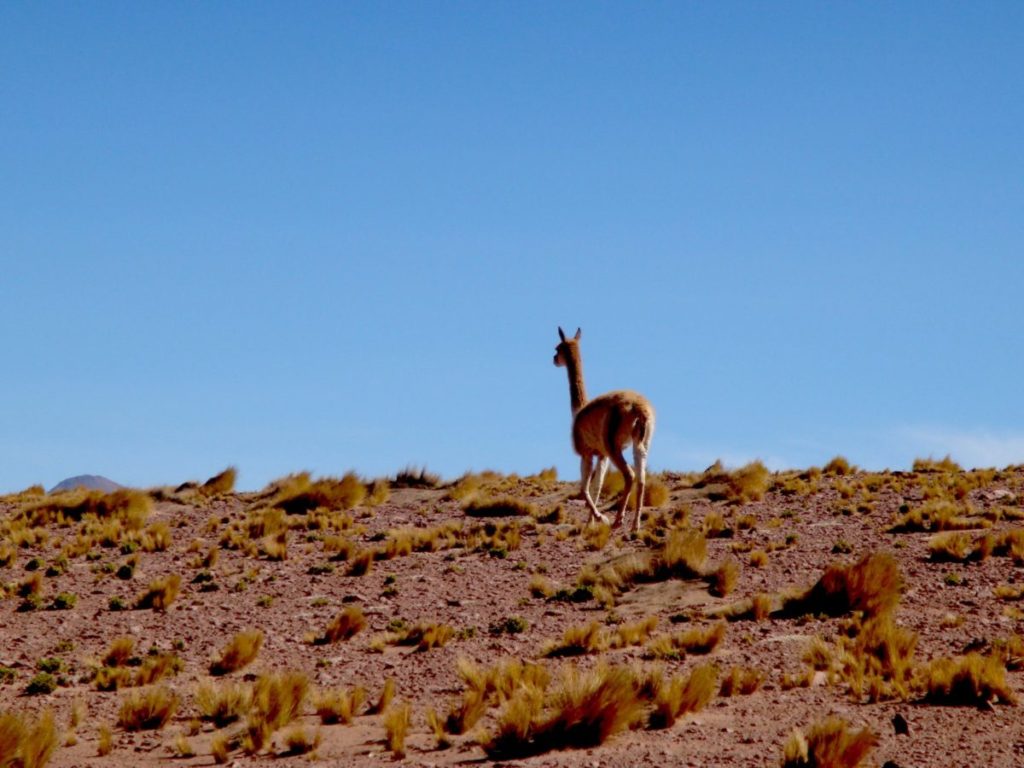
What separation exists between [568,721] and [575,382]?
488 inches

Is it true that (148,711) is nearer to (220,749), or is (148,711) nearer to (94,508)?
(220,749)

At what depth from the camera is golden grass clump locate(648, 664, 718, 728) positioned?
1072cm

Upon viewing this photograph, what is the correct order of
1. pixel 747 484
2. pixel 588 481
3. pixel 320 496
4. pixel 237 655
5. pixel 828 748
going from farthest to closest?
1. pixel 320 496
2. pixel 747 484
3. pixel 588 481
4. pixel 237 655
5. pixel 828 748

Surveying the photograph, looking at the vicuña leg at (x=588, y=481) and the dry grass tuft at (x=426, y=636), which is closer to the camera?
the dry grass tuft at (x=426, y=636)

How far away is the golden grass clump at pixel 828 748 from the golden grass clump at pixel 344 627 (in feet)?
23.9

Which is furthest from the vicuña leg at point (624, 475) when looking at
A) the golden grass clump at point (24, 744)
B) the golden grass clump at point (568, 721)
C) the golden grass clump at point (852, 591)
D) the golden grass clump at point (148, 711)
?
the golden grass clump at point (24, 744)

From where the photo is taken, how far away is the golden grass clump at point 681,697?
10.7 meters

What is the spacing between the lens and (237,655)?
1395 centimetres

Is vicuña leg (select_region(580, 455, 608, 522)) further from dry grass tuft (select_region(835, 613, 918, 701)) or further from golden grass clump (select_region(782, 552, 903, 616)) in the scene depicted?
dry grass tuft (select_region(835, 613, 918, 701))

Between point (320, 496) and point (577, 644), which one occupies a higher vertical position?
point (320, 496)

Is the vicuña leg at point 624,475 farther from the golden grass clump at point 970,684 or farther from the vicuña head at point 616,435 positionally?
the golden grass clump at point 970,684

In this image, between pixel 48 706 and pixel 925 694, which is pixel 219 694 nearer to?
pixel 48 706

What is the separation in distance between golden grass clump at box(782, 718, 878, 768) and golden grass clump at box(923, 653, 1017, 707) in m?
2.05

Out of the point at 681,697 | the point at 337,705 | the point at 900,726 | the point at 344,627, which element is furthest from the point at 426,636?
the point at 900,726
